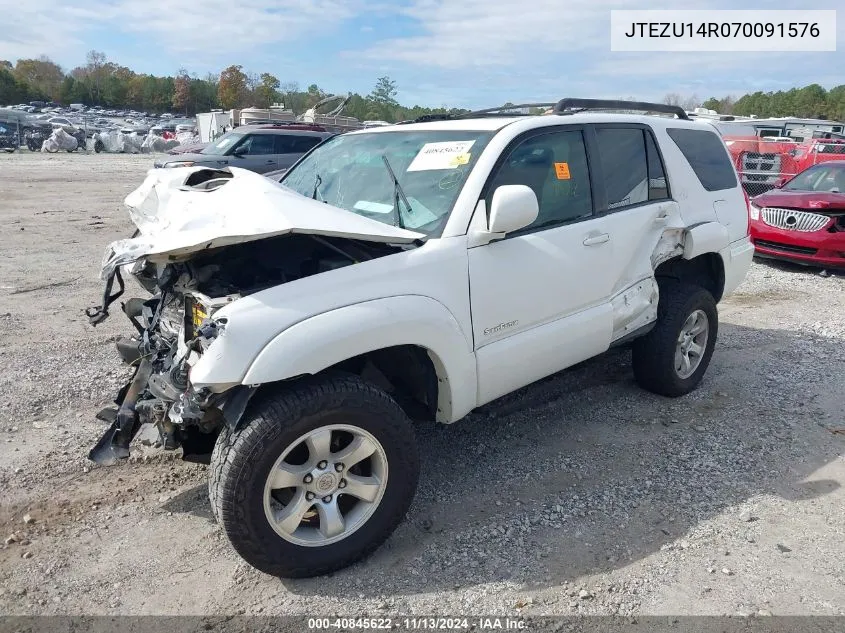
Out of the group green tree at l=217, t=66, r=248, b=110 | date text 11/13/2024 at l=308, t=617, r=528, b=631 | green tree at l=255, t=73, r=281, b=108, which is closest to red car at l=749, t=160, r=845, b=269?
date text 11/13/2024 at l=308, t=617, r=528, b=631

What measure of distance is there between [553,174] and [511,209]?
820 mm

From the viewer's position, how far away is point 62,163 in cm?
2616

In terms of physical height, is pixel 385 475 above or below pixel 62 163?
below

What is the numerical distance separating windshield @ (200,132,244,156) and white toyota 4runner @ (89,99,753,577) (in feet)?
35.1

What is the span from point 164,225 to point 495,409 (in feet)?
7.85

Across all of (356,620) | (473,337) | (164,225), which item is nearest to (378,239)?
(473,337)

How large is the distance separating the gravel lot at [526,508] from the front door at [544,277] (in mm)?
650

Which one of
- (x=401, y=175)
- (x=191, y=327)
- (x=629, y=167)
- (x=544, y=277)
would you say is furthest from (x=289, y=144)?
(x=191, y=327)

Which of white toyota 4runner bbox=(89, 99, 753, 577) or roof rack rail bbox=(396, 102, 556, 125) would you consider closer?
white toyota 4runner bbox=(89, 99, 753, 577)

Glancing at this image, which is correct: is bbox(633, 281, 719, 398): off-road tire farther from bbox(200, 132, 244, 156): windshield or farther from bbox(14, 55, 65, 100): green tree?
bbox(14, 55, 65, 100): green tree

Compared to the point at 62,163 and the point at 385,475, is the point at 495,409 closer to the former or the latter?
the point at 385,475

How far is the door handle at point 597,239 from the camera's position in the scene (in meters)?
3.78

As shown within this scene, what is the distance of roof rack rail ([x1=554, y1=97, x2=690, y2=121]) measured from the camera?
164 inches

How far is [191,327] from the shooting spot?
10.0 ft
